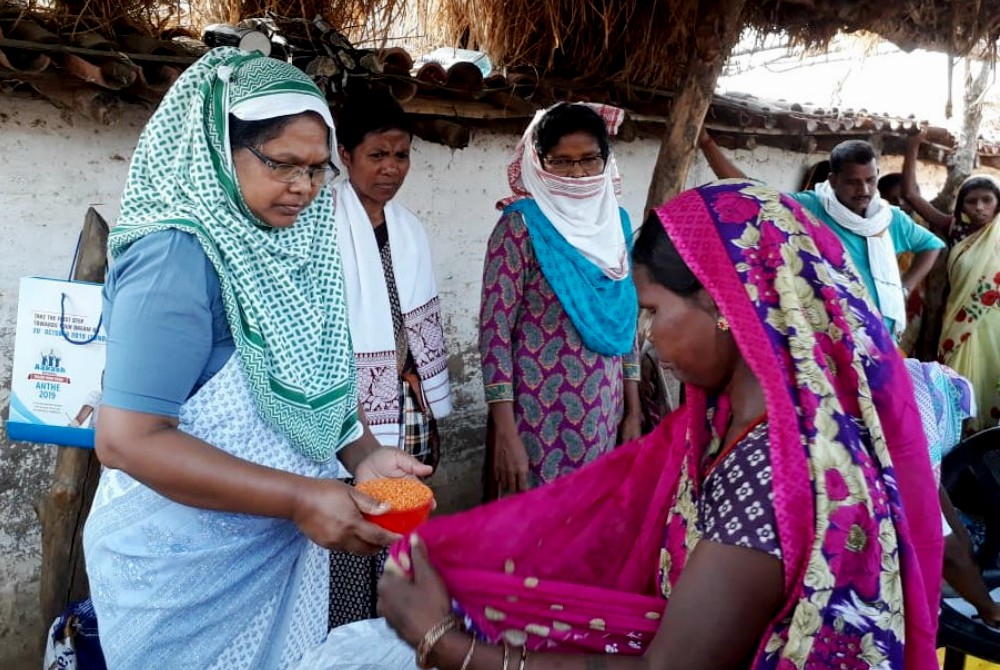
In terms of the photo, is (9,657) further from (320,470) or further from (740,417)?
(740,417)

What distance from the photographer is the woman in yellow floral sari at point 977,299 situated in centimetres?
602

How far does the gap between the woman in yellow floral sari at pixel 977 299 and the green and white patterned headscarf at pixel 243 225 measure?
5.39 meters

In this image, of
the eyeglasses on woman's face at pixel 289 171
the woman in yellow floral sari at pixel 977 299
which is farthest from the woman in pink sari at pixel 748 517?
the woman in yellow floral sari at pixel 977 299

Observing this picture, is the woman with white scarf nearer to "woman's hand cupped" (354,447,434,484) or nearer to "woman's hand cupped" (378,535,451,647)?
"woman's hand cupped" (354,447,434,484)

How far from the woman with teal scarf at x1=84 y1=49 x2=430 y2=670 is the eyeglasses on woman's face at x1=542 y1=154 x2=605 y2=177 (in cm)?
147

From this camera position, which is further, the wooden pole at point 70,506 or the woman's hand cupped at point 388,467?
the wooden pole at point 70,506

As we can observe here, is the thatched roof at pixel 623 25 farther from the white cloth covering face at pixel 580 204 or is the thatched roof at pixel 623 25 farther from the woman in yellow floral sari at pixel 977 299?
the woman in yellow floral sari at pixel 977 299

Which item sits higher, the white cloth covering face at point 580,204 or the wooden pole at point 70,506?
the white cloth covering face at point 580,204

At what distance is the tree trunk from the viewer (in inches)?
260

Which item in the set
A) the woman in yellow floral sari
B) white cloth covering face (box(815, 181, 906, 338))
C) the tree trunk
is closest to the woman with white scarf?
white cloth covering face (box(815, 181, 906, 338))

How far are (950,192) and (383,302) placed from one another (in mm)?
5859

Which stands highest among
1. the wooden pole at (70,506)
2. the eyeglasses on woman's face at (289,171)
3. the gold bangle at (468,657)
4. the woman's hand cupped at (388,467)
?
the eyeglasses on woman's face at (289,171)

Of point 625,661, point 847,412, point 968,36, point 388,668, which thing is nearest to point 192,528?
point 388,668

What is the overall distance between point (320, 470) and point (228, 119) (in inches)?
30.8
